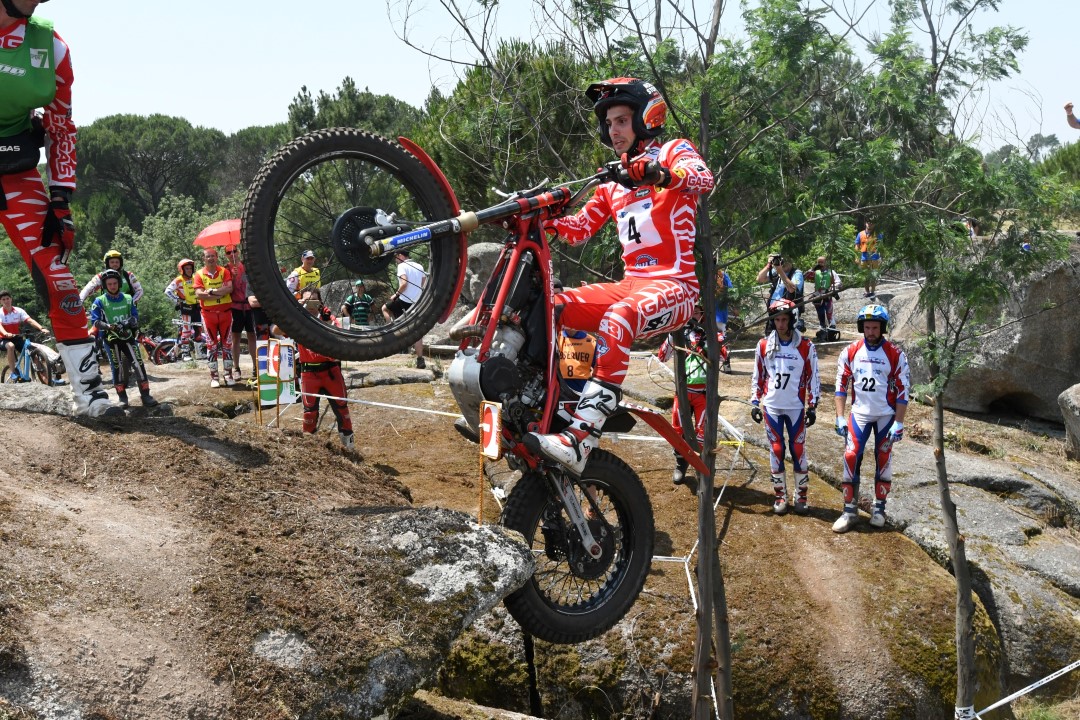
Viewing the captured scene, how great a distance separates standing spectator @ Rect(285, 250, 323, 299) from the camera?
5500mm

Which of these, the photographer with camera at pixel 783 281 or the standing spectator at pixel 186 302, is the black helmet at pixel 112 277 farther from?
the photographer with camera at pixel 783 281

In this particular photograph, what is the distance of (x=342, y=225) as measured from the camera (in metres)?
4.99

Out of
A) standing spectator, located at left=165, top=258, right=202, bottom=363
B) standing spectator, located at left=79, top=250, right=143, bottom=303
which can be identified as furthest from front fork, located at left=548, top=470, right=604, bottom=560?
standing spectator, located at left=165, top=258, right=202, bottom=363

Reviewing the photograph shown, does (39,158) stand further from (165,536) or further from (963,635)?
(963,635)

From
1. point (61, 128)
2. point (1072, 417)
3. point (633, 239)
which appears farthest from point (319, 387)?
point (1072, 417)

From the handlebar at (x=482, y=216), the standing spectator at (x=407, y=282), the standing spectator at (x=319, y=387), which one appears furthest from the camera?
the standing spectator at (x=319, y=387)

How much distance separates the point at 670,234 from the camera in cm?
597

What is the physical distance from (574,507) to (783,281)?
8156 millimetres

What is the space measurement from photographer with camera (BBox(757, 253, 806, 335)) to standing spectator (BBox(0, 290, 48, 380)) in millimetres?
10629

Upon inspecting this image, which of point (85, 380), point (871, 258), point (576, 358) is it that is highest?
point (871, 258)

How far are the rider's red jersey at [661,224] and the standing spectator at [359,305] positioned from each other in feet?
4.32

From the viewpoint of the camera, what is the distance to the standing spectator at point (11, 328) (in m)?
15.0

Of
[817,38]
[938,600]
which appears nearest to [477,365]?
A: [817,38]

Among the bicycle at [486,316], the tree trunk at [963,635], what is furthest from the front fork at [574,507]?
the tree trunk at [963,635]
